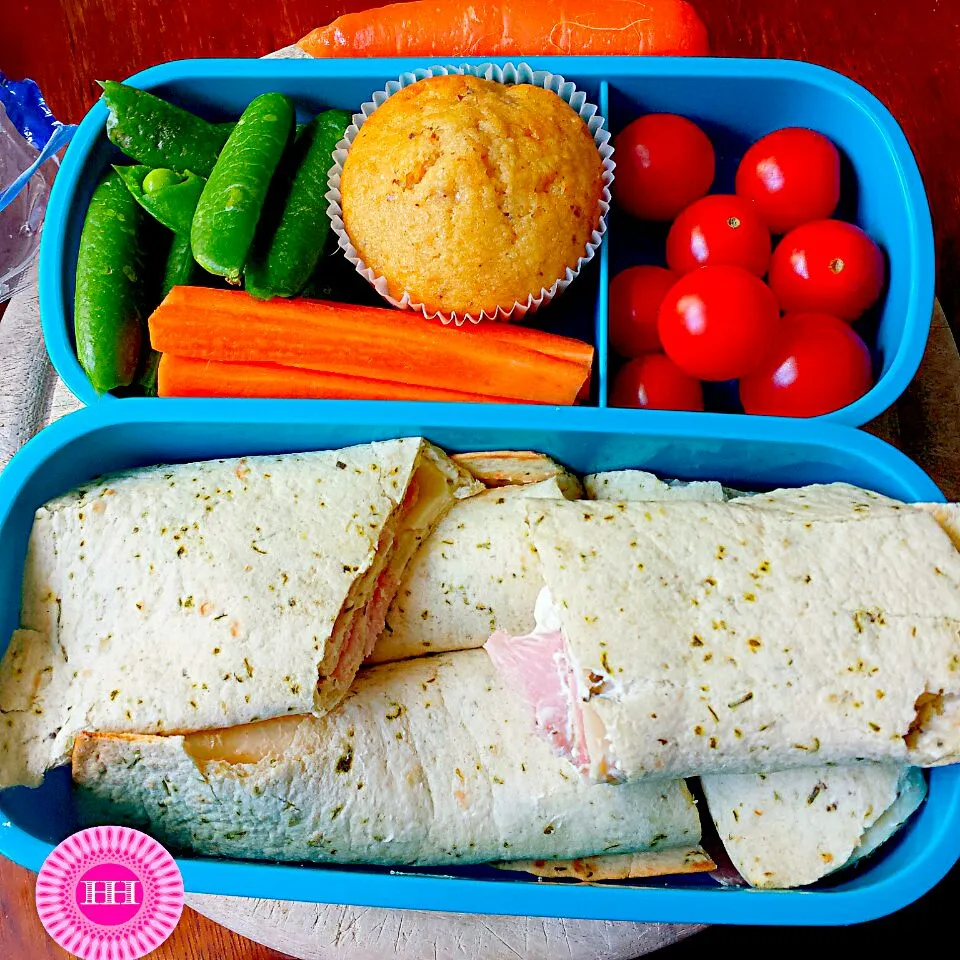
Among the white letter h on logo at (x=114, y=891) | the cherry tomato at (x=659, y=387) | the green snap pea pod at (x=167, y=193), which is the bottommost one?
the white letter h on logo at (x=114, y=891)

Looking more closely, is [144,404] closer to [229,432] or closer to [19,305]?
[229,432]

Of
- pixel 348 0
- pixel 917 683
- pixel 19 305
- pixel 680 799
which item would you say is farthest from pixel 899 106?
pixel 19 305

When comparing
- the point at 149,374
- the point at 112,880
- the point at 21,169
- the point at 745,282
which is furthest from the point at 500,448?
the point at 21,169

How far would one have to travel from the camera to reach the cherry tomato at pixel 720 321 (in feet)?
4.21

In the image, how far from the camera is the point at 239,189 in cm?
125

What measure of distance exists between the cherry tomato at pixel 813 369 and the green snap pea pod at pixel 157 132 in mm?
962

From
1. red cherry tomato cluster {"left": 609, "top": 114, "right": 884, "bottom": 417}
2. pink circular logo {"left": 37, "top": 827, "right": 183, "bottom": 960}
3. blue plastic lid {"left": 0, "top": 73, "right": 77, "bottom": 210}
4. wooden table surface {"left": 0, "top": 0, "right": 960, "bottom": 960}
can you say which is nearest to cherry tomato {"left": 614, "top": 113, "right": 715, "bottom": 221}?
red cherry tomato cluster {"left": 609, "top": 114, "right": 884, "bottom": 417}

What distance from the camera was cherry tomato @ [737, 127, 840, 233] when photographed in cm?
142

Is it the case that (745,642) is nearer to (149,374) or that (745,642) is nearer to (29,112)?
(149,374)

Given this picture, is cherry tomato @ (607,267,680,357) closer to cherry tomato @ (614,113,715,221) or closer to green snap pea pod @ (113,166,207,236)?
cherry tomato @ (614,113,715,221)

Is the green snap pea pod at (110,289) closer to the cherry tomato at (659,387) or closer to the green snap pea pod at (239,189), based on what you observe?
the green snap pea pod at (239,189)

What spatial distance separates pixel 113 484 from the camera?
1.27 metres

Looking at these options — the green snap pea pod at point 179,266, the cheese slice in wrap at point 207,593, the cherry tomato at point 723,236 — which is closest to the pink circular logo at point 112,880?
the cheese slice in wrap at point 207,593

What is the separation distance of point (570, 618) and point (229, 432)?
58cm
